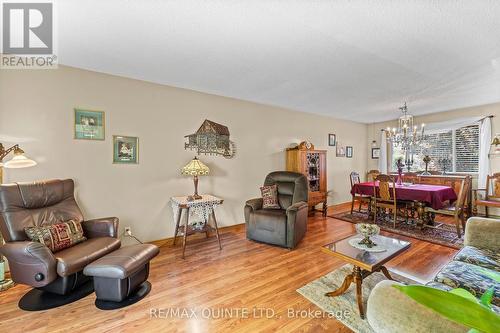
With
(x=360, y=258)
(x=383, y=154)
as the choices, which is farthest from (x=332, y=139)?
(x=360, y=258)

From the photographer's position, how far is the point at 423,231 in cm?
377

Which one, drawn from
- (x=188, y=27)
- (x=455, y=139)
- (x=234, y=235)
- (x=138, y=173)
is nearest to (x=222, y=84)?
(x=188, y=27)

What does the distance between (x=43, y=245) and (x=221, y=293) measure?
160 centimetres

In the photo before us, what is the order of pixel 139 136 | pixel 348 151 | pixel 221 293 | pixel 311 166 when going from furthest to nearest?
pixel 348 151
pixel 311 166
pixel 139 136
pixel 221 293

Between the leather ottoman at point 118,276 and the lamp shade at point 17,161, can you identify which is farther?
the lamp shade at point 17,161

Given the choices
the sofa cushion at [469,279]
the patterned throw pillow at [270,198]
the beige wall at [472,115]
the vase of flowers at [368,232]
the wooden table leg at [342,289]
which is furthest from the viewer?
the beige wall at [472,115]

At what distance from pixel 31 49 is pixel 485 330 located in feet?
11.8

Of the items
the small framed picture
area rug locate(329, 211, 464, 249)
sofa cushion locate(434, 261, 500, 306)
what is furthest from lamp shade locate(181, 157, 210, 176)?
the small framed picture

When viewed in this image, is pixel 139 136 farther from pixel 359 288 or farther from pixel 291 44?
pixel 359 288

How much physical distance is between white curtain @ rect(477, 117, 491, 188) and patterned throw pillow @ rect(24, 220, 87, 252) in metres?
6.98

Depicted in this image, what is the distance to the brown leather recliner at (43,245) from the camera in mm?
1855

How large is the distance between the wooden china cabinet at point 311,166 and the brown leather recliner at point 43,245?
11.1 ft

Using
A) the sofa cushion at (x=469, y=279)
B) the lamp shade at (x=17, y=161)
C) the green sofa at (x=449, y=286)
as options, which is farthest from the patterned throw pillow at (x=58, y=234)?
the sofa cushion at (x=469, y=279)

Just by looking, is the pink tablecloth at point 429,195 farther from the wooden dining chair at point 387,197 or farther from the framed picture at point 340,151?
the framed picture at point 340,151
